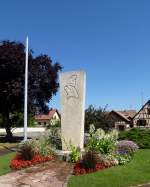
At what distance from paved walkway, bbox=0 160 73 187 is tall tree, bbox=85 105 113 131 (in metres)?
16.6

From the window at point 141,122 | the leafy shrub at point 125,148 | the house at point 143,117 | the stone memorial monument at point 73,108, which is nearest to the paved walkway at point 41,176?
the leafy shrub at point 125,148

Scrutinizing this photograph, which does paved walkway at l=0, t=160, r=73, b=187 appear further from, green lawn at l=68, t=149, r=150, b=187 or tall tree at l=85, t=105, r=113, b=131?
tall tree at l=85, t=105, r=113, b=131

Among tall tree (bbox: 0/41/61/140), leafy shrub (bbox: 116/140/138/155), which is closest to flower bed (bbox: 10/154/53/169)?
leafy shrub (bbox: 116/140/138/155)

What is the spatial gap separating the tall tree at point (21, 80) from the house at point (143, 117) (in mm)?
35668

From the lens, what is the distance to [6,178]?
1445cm

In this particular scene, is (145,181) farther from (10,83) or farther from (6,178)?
(10,83)

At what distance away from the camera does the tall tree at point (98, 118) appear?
33.2 metres

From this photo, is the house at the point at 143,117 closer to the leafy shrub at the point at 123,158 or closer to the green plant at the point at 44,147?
the green plant at the point at 44,147

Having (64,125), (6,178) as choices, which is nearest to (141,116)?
(64,125)

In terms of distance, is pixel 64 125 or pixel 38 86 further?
pixel 38 86

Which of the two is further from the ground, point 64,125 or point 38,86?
point 38,86

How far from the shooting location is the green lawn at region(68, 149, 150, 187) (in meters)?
12.9

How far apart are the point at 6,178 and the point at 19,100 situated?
2529 cm

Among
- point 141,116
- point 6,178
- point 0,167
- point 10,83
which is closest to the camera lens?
point 6,178
